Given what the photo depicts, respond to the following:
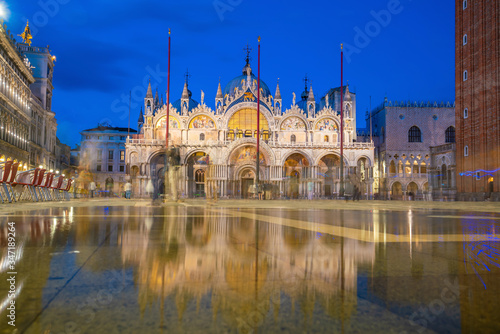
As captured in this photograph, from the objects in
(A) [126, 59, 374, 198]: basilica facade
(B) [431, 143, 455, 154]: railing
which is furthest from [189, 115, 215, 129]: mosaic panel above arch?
(B) [431, 143, 455, 154]: railing

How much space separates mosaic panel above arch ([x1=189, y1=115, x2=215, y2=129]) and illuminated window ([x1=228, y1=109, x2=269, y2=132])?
2.57 metres

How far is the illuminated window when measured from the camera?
45.4 m

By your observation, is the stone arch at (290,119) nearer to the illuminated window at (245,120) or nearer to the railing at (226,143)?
the illuminated window at (245,120)

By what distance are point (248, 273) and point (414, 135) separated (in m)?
56.8

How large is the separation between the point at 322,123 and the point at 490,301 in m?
46.2

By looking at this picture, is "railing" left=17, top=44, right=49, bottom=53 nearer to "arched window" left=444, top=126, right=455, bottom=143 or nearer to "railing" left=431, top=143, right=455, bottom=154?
"railing" left=431, top=143, right=455, bottom=154

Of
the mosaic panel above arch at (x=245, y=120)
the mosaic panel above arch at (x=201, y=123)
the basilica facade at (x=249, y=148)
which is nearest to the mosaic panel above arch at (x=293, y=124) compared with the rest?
the basilica facade at (x=249, y=148)

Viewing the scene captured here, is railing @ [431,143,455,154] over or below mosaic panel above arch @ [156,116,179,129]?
below

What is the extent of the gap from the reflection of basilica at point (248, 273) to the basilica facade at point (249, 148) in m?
38.1

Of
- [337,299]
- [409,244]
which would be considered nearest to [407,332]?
[337,299]

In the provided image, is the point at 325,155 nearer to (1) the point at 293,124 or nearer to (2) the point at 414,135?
(1) the point at 293,124

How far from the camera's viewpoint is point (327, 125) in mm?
46656

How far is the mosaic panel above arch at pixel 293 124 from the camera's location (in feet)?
151

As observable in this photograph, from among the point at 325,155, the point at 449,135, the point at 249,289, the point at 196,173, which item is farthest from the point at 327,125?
the point at 249,289
